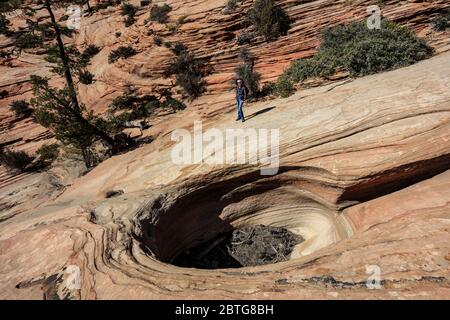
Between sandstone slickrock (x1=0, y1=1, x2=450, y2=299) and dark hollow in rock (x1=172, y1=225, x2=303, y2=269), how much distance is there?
0.88ft

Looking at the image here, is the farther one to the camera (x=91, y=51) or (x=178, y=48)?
(x=91, y=51)

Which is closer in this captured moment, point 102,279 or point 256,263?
point 102,279

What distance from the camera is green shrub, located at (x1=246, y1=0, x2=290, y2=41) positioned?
20047 mm

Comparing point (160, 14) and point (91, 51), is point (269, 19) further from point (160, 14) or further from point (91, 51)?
point (91, 51)

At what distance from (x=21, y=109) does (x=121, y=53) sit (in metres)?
8.30

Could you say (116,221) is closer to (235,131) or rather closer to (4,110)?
(235,131)

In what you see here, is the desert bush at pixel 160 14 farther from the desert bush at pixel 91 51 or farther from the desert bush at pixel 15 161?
the desert bush at pixel 15 161

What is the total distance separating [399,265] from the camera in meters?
4.82

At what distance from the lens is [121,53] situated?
24.6 metres

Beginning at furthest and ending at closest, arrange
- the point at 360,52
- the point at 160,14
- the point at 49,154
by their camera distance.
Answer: the point at 160,14 → the point at 49,154 → the point at 360,52

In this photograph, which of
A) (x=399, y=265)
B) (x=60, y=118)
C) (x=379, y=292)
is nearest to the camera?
(x=379, y=292)

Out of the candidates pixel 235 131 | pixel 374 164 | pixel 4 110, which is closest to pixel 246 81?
pixel 235 131

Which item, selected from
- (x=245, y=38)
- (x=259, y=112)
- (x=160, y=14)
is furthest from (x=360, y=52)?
(x=160, y=14)

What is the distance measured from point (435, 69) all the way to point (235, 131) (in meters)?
6.40
